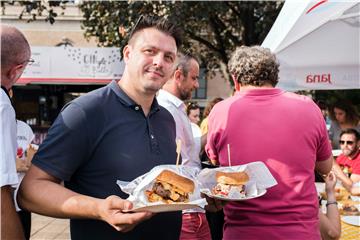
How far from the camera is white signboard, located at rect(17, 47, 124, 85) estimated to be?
11.6 meters

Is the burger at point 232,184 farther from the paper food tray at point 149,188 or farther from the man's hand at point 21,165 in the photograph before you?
the man's hand at point 21,165

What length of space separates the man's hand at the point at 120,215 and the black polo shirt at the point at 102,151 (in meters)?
0.31

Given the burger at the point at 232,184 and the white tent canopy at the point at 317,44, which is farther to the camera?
the white tent canopy at the point at 317,44

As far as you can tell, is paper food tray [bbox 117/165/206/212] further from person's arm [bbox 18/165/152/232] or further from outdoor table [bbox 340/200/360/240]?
outdoor table [bbox 340/200/360/240]

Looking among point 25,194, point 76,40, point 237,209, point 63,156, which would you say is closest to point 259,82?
point 237,209

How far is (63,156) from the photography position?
68.2 inches

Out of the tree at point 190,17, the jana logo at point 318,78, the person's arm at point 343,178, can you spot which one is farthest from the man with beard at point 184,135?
the tree at point 190,17

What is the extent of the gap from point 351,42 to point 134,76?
154 inches

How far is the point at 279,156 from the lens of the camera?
7.64ft

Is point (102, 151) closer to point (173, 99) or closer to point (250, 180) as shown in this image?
point (250, 180)

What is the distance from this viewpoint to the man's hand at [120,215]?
148cm

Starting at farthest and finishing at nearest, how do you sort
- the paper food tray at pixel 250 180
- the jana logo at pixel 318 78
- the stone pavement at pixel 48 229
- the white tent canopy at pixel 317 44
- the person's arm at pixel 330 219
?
the stone pavement at pixel 48 229 < the jana logo at pixel 318 78 < the white tent canopy at pixel 317 44 < the person's arm at pixel 330 219 < the paper food tray at pixel 250 180

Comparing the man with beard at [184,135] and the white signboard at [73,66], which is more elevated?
the white signboard at [73,66]

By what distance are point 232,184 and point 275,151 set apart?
0.98 feet
